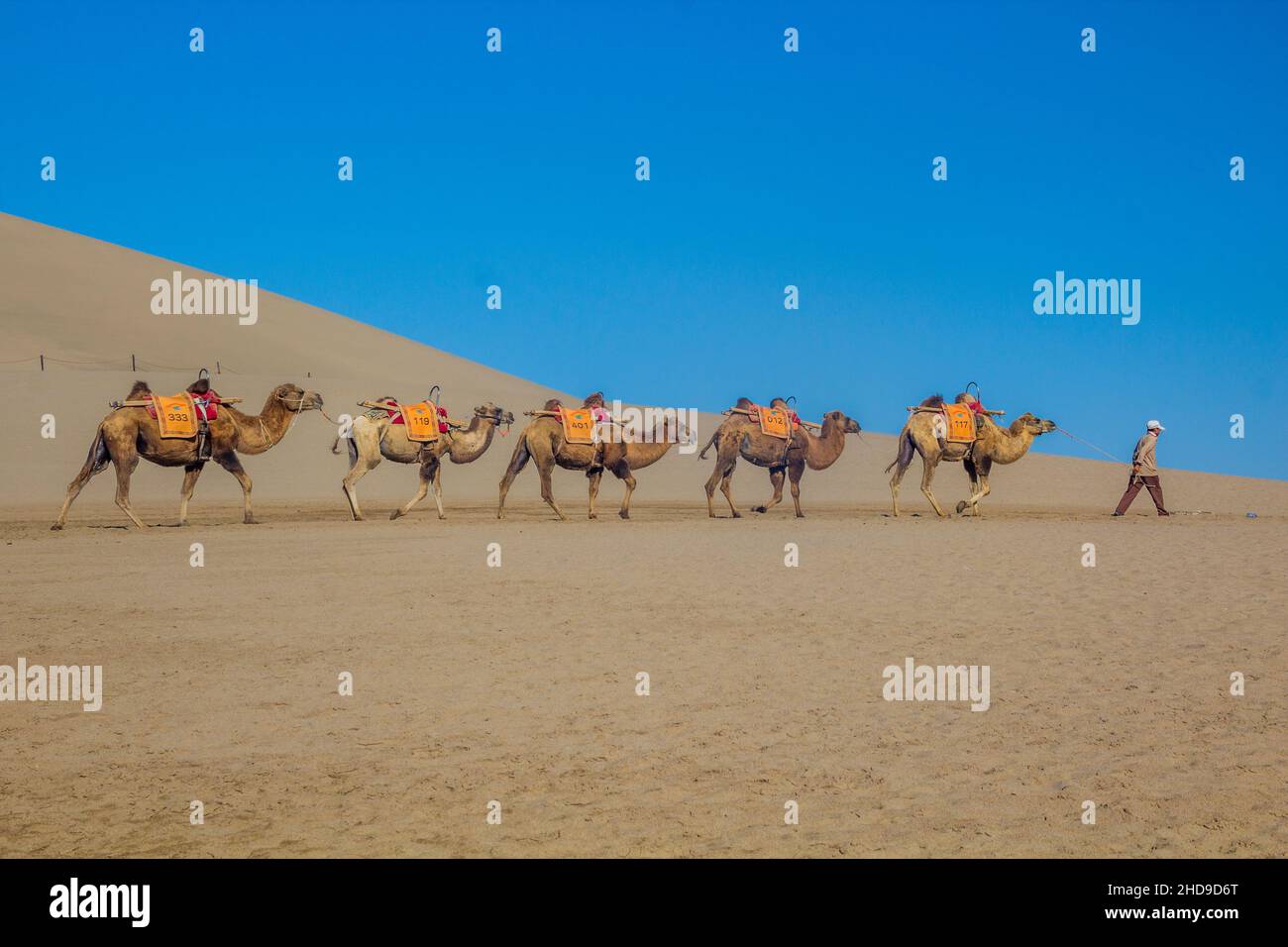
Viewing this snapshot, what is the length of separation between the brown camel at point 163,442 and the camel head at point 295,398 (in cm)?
2

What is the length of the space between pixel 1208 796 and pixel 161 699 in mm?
5829

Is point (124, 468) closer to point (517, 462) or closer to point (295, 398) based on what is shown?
point (295, 398)

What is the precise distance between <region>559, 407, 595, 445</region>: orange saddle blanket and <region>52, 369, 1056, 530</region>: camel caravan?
0.02m

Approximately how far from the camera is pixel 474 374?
7181cm

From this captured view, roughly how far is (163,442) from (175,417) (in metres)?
0.41

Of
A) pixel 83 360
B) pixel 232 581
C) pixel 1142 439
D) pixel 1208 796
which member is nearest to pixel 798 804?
pixel 1208 796

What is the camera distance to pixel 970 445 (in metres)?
23.4

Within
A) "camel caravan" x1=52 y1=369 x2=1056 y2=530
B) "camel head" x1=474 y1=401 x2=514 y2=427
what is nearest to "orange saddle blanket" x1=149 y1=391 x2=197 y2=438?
"camel caravan" x1=52 y1=369 x2=1056 y2=530

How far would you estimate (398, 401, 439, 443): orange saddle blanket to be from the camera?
22.0 metres

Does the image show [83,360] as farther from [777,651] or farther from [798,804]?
[798,804]

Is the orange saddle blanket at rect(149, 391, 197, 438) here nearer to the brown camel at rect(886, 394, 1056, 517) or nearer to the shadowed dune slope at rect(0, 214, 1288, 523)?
the shadowed dune slope at rect(0, 214, 1288, 523)
